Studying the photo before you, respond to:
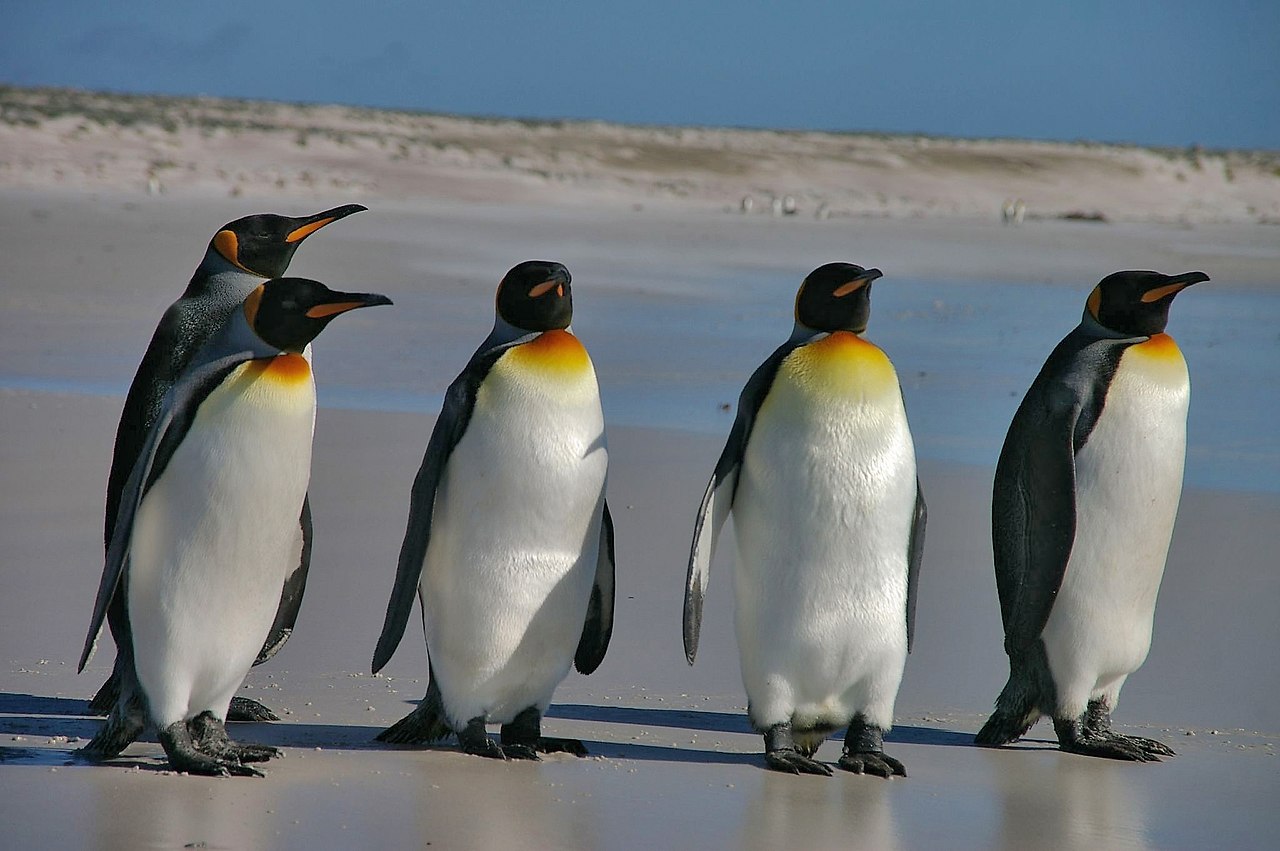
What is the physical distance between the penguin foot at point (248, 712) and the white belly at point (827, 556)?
1.25 m

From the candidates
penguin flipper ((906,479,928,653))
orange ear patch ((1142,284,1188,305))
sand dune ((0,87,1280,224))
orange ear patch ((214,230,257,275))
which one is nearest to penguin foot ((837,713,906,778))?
penguin flipper ((906,479,928,653))

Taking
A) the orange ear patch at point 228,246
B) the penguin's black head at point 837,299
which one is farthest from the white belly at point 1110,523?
the orange ear patch at point 228,246

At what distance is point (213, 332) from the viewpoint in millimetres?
4332

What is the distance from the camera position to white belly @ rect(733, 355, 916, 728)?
4020 mm

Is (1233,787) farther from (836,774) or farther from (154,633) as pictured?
(154,633)

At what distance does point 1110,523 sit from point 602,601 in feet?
4.36

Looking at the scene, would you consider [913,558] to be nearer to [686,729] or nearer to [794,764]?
[794,764]

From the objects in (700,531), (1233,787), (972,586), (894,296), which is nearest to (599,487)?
(700,531)

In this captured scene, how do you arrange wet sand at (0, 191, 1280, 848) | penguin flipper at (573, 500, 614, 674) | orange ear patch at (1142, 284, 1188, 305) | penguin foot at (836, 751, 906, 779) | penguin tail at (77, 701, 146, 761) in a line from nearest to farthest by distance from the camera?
wet sand at (0, 191, 1280, 848) → penguin tail at (77, 701, 146, 761) → penguin foot at (836, 751, 906, 779) → penguin flipper at (573, 500, 614, 674) → orange ear patch at (1142, 284, 1188, 305)

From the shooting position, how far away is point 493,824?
3445mm

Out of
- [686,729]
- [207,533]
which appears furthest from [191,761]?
[686,729]

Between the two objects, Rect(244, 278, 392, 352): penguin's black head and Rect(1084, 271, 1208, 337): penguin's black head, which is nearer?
Rect(244, 278, 392, 352): penguin's black head

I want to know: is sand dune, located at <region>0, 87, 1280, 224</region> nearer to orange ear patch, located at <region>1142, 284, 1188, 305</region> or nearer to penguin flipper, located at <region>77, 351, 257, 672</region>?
penguin flipper, located at <region>77, 351, 257, 672</region>

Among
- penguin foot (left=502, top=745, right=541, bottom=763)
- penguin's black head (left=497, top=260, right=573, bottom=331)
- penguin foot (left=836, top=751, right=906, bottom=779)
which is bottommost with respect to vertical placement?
penguin foot (left=502, top=745, right=541, bottom=763)
